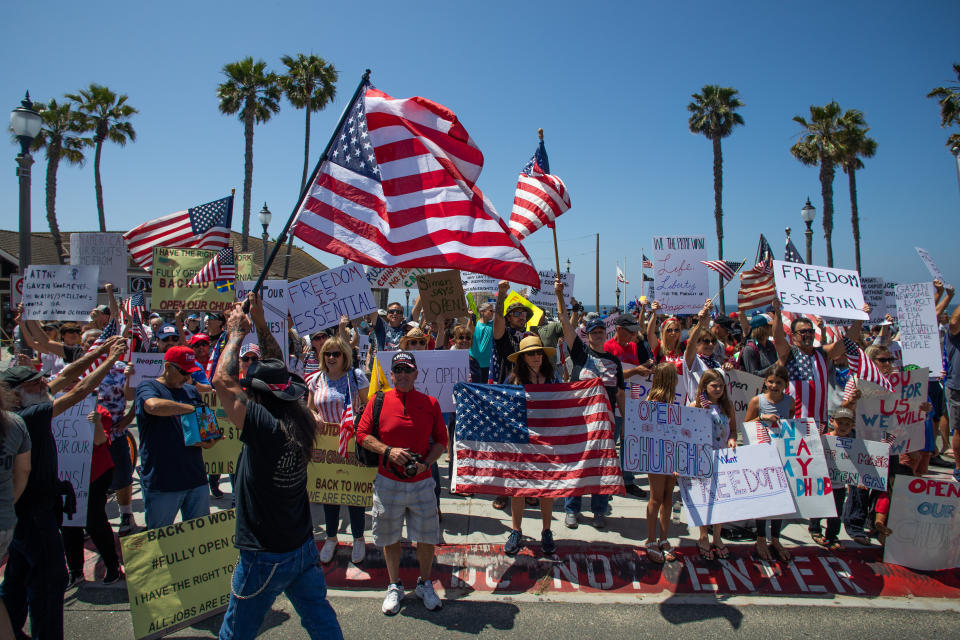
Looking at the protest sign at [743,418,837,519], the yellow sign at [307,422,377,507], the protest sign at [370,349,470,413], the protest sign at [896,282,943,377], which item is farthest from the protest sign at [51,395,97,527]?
the protest sign at [896,282,943,377]

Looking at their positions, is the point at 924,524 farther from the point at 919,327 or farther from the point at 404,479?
the point at 404,479

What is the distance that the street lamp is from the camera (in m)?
8.51

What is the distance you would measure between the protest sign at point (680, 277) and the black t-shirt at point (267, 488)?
6.89m

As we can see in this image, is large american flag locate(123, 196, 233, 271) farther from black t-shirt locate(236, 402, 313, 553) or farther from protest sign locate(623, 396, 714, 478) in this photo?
protest sign locate(623, 396, 714, 478)

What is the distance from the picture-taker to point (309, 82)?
29312 mm

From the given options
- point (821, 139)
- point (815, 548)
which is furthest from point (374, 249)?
point (821, 139)

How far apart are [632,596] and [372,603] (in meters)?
2.07

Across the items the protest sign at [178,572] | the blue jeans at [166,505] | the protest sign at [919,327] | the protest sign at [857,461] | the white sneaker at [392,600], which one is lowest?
the white sneaker at [392,600]

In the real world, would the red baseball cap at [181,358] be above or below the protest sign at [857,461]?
above

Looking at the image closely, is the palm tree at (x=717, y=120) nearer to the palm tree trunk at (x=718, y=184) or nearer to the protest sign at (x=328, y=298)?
the palm tree trunk at (x=718, y=184)

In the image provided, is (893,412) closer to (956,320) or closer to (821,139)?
(956,320)

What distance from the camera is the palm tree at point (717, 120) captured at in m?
32.0

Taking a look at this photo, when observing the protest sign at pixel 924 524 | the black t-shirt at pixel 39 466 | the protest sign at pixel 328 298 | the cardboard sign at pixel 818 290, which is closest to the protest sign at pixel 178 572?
the black t-shirt at pixel 39 466

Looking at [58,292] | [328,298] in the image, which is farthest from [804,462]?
[58,292]
